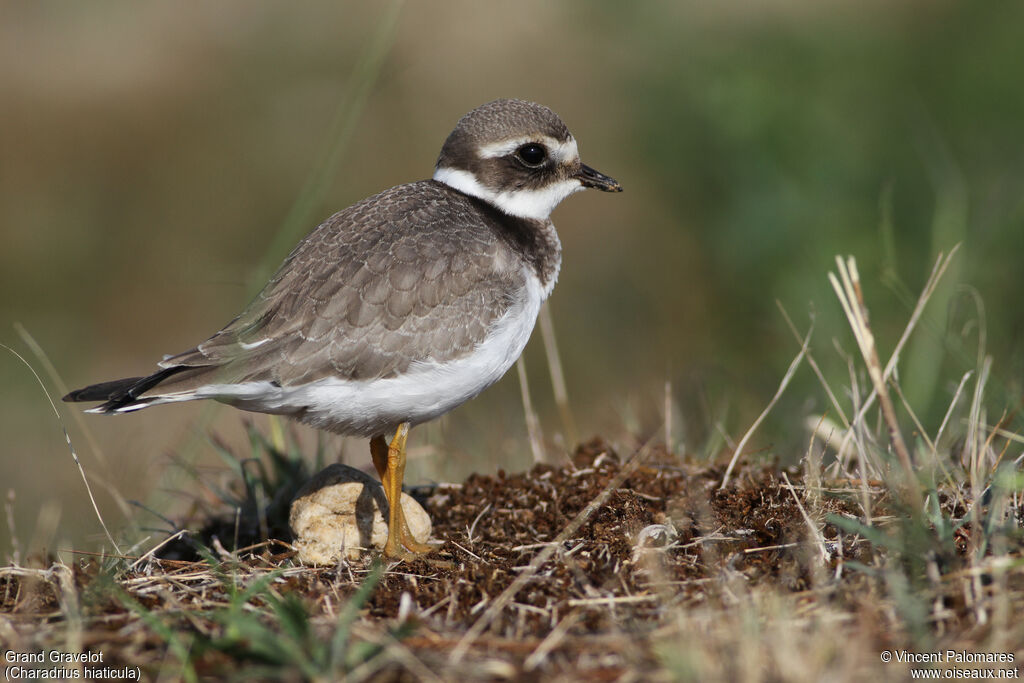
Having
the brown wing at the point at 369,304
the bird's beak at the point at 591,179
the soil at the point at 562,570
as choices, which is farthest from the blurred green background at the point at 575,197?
the bird's beak at the point at 591,179

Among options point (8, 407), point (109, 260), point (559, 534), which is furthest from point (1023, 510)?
point (109, 260)

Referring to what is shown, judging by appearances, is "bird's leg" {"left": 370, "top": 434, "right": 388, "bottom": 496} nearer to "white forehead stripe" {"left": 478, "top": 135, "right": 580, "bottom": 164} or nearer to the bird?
the bird

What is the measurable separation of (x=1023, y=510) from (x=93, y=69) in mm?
13455

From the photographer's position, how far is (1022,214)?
7535 millimetres

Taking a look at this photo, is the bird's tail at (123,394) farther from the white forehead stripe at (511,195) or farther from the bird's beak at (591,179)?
the bird's beak at (591,179)

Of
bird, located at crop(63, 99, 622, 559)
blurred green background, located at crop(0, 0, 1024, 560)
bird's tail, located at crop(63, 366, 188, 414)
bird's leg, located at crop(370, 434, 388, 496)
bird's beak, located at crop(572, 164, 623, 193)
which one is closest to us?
bird's tail, located at crop(63, 366, 188, 414)

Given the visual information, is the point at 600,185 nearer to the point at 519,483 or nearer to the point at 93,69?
the point at 519,483

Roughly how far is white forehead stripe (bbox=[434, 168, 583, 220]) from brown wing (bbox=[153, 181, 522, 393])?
54 cm

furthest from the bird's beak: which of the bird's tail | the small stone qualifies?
the bird's tail

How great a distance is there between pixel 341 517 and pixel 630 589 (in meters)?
1.48

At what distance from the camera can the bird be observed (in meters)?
4.16

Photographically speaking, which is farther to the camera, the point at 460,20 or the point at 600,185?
the point at 460,20

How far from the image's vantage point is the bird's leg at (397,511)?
166 inches

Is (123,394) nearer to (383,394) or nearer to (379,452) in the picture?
(383,394)
